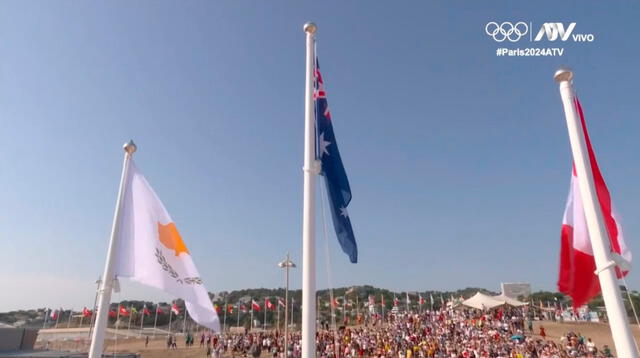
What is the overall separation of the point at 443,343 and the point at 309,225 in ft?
78.0

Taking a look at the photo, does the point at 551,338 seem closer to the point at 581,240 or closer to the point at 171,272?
the point at 581,240

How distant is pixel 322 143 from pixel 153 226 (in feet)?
11.3

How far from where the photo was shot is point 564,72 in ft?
20.7

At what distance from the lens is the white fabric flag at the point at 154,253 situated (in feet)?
22.7

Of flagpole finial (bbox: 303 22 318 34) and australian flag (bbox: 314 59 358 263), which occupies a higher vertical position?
flagpole finial (bbox: 303 22 318 34)

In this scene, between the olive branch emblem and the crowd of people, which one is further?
the crowd of people

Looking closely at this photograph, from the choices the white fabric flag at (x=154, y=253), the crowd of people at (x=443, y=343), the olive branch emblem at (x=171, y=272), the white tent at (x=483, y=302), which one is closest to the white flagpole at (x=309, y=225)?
the white fabric flag at (x=154, y=253)

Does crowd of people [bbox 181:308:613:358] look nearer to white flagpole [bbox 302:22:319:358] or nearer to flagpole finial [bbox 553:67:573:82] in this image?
white flagpole [bbox 302:22:319:358]

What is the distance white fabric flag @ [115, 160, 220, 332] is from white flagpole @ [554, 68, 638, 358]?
18.4ft

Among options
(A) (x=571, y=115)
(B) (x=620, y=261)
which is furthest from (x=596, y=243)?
(A) (x=571, y=115)

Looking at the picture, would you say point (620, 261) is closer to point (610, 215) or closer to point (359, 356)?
point (610, 215)

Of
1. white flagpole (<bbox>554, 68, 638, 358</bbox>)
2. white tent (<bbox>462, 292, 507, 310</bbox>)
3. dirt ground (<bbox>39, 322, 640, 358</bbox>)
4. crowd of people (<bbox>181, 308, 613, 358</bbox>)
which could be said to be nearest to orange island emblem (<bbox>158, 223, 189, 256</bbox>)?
white flagpole (<bbox>554, 68, 638, 358</bbox>)

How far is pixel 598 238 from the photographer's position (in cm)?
532

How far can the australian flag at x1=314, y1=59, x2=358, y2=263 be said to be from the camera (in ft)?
22.5
